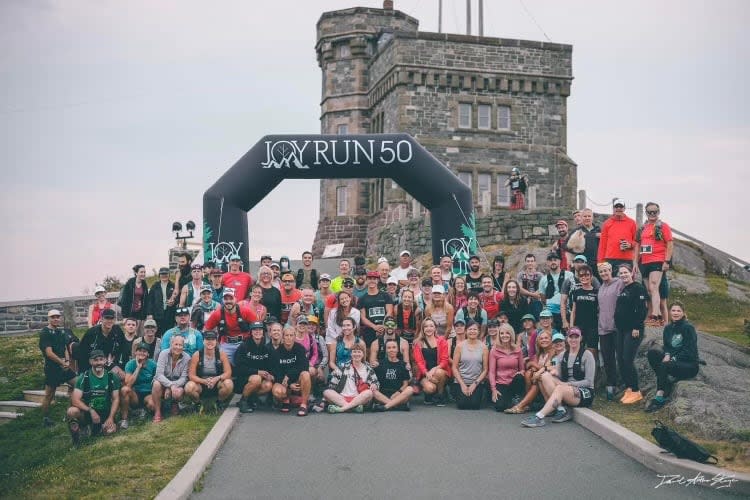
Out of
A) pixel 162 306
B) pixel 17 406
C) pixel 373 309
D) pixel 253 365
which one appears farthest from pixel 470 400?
pixel 17 406

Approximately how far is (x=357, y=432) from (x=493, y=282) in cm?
419

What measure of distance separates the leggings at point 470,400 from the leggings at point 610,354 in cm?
190

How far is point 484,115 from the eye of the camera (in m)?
34.1

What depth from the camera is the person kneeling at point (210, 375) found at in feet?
37.6

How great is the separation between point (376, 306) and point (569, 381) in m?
3.12

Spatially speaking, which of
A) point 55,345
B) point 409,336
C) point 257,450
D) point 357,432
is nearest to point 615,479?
point 357,432

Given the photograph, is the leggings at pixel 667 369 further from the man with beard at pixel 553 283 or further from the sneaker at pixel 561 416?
the man with beard at pixel 553 283

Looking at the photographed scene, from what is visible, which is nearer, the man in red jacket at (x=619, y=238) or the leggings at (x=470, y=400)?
the leggings at (x=470, y=400)

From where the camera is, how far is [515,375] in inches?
461

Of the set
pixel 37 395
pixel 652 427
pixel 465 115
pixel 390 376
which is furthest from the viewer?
pixel 465 115

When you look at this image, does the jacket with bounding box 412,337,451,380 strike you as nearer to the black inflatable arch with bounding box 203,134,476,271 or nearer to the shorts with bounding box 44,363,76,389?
the black inflatable arch with bounding box 203,134,476,271

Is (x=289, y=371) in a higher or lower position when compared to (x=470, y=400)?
higher

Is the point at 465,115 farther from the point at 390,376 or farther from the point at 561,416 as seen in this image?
the point at 561,416

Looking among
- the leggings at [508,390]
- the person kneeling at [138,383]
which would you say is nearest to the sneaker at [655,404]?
the leggings at [508,390]
